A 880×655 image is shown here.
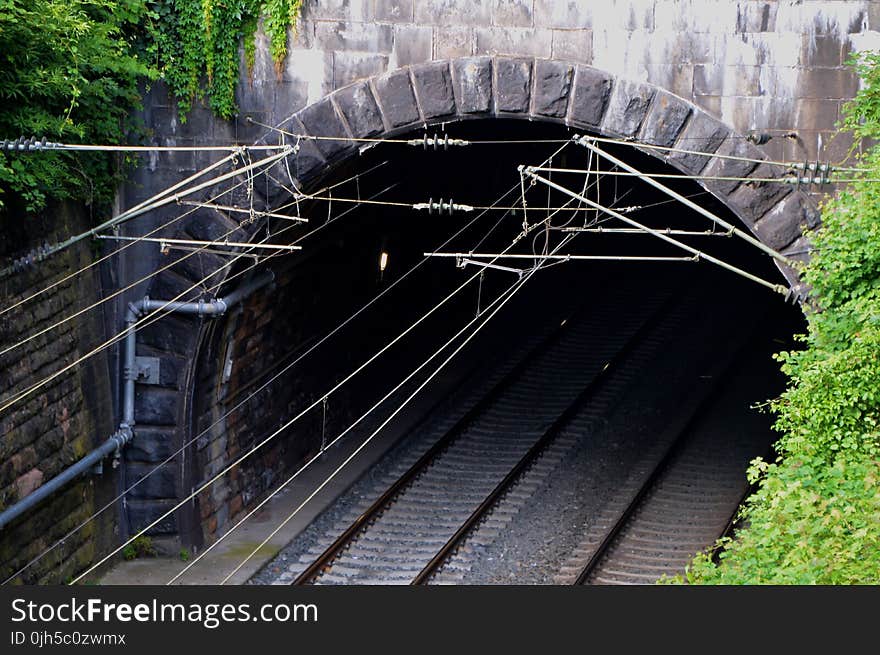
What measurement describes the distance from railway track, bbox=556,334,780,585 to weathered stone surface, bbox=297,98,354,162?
5.16m

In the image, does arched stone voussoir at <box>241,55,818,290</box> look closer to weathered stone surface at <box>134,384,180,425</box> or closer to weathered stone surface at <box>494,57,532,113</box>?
weathered stone surface at <box>494,57,532,113</box>

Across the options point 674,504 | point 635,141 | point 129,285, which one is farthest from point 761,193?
point 129,285

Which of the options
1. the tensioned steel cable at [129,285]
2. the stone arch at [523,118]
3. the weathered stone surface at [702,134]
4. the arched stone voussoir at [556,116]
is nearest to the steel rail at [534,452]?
the stone arch at [523,118]

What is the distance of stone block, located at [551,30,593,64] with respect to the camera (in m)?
13.5

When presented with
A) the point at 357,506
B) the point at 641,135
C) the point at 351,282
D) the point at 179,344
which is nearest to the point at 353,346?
the point at 351,282

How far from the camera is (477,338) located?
880 inches

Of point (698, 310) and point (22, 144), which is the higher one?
point (22, 144)

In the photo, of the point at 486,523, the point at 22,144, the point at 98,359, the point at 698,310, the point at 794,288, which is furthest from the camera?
the point at 698,310

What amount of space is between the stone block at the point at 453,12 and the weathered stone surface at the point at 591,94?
115 centimetres

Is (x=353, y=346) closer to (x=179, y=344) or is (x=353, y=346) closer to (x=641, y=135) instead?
(x=179, y=344)

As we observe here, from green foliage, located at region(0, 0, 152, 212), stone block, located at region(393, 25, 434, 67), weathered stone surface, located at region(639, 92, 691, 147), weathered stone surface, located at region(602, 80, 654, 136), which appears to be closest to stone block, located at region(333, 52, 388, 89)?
stone block, located at region(393, 25, 434, 67)
